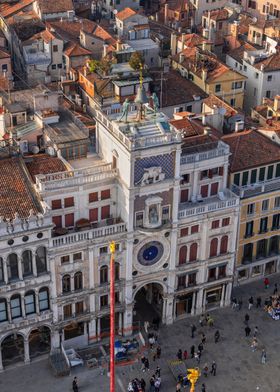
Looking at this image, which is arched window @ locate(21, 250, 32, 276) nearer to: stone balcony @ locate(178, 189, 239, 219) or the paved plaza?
the paved plaza

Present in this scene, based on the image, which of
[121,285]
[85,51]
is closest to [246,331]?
[121,285]

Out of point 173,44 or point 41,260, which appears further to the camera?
point 173,44

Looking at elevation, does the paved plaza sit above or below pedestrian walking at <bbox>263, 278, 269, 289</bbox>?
below

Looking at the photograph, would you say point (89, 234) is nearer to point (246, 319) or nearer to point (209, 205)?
point (209, 205)

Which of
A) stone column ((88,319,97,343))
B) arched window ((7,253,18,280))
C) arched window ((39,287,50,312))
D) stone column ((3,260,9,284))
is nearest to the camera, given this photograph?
stone column ((3,260,9,284))

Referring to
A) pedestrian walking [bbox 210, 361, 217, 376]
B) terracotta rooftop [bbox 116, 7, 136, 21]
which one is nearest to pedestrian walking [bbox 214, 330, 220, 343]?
pedestrian walking [bbox 210, 361, 217, 376]

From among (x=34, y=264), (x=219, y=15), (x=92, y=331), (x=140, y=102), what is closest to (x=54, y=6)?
(x=219, y=15)
